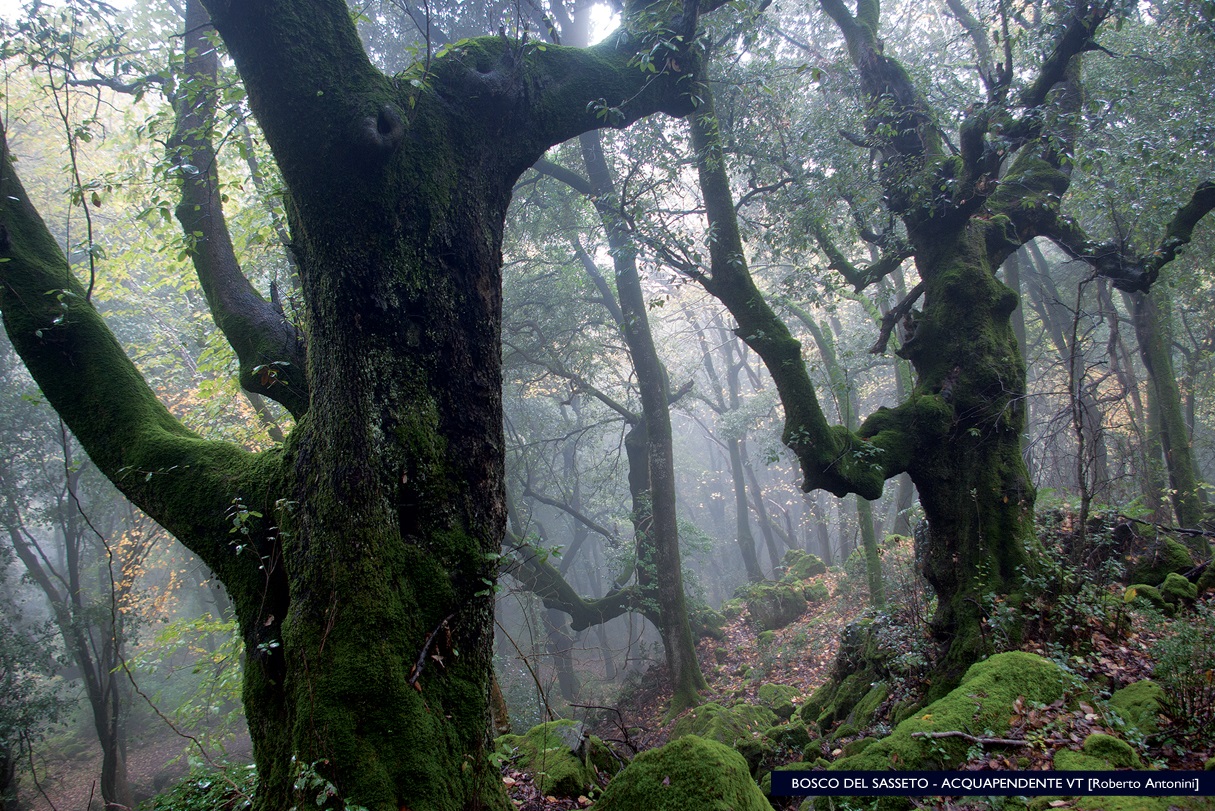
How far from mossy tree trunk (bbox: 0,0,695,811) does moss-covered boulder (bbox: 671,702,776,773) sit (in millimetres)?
3326

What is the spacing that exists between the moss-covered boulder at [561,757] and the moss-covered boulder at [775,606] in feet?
34.0

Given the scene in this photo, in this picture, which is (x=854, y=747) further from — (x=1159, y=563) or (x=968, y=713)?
(x=1159, y=563)

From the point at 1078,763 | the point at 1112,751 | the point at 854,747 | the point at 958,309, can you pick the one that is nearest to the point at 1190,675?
the point at 1112,751

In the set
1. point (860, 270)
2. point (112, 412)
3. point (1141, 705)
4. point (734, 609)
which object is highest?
point (860, 270)

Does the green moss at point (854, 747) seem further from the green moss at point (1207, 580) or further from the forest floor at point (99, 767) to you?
the forest floor at point (99, 767)

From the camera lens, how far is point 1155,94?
9102 millimetres

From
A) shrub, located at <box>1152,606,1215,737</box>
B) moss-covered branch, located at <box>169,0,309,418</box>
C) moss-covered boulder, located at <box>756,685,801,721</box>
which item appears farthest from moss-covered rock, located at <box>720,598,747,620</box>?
moss-covered branch, located at <box>169,0,309,418</box>

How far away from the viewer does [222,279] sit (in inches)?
181

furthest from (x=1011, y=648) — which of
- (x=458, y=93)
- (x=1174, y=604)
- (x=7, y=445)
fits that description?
(x=7, y=445)

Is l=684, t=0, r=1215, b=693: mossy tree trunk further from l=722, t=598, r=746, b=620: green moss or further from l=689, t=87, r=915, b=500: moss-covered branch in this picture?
l=722, t=598, r=746, b=620: green moss

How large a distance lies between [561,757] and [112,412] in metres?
3.59

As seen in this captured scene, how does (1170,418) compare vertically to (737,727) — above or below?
above

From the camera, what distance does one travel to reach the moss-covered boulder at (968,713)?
9.85 feet

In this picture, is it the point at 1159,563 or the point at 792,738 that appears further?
the point at 1159,563
